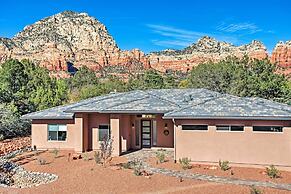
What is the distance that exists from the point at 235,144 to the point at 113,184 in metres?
6.67

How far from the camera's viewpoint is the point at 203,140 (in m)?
17.8

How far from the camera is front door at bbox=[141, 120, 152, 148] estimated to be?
21906 mm

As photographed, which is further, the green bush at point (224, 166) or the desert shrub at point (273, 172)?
the green bush at point (224, 166)

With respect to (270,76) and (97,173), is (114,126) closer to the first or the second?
(97,173)

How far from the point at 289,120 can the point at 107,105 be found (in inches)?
412

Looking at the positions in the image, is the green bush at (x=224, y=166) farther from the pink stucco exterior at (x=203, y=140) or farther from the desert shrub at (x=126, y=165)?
the desert shrub at (x=126, y=165)

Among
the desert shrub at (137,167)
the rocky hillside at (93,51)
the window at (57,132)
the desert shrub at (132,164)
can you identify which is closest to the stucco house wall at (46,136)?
the window at (57,132)

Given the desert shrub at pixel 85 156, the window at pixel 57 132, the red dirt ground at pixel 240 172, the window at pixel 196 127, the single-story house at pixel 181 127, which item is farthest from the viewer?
the window at pixel 57 132

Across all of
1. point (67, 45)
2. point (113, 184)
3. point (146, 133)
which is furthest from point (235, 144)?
point (67, 45)

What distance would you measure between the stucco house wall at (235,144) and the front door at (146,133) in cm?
406

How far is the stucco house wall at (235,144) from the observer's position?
16.6 meters

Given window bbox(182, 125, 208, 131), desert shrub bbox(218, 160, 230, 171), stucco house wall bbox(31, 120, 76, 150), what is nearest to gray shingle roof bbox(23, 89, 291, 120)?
stucco house wall bbox(31, 120, 76, 150)

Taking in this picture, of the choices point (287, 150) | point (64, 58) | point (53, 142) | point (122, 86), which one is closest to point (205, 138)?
point (287, 150)

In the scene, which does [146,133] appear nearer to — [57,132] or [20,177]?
[57,132]
